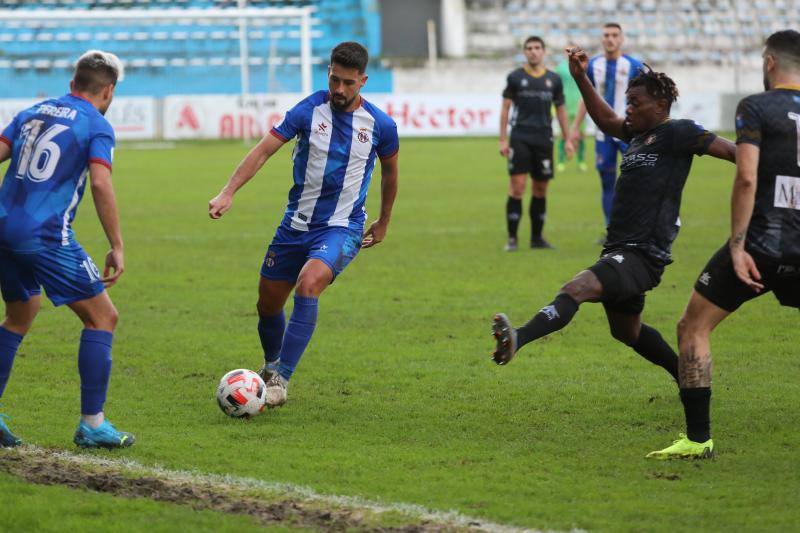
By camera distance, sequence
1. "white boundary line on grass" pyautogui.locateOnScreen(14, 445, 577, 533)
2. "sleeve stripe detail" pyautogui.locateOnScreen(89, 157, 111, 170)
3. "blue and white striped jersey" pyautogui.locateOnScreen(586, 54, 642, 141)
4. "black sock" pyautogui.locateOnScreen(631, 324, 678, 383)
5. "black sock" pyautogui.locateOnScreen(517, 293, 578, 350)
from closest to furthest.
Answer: "white boundary line on grass" pyautogui.locateOnScreen(14, 445, 577, 533) → "sleeve stripe detail" pyautogui.locateOnScreen(89, 157, 111, 170) → "black sock" pyautogui.locateOnScreen(517, 293, 578, 350) → "black sock" pyautogui.locateOnScreen(631, 324, 678, 383) → "blue and white striped jersey" pyautogui.locateOnScreen(586, 54, 642, 141)

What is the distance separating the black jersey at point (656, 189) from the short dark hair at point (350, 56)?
1.66 meters

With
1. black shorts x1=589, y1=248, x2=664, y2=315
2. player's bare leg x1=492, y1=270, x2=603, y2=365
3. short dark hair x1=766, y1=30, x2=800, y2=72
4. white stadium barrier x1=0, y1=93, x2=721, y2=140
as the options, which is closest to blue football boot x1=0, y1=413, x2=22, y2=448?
player's bare leg x1=492, y1=270, x2=603, y2=365

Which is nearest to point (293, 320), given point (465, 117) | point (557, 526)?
point (557, 526)

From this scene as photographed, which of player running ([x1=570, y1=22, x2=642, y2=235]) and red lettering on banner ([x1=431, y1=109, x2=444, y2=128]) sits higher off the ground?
player running ([x1=570, y1=22, x2=642, y2=235])

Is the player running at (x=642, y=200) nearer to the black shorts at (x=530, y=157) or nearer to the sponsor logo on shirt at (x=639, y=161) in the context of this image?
the sponsor logo on shirt at (x=639, y=161)

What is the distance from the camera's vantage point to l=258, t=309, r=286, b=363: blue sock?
7297 mm

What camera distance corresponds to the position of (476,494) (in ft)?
16.6

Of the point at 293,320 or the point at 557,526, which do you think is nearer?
the point at 557,526

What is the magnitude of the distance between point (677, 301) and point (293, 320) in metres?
4.92

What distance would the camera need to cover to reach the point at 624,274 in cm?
605

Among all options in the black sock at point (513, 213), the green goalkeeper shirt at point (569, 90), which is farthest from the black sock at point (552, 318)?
the green goalkeeper shirt at point (569, 90)

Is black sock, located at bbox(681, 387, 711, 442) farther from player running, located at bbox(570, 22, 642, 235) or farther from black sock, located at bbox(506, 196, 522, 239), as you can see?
black sock, located at bbox(506, 196, 522, 239)

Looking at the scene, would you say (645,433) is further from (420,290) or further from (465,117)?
(465,117)

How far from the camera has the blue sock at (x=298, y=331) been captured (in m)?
6.71
